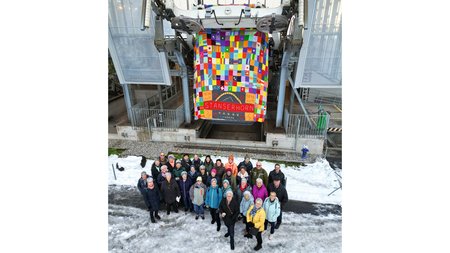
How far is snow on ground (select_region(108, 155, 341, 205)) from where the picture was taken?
21.9 feet

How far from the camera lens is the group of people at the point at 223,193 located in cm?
461

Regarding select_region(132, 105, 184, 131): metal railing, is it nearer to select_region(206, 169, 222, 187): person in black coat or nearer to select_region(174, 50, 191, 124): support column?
select_region(174, 50, 191, 124): support column

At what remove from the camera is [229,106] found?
9.52 metres

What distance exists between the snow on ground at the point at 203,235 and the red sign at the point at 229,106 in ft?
16.1

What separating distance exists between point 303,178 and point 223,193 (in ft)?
13.0

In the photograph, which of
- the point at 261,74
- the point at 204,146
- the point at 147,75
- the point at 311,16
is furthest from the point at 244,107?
the point at 147,75

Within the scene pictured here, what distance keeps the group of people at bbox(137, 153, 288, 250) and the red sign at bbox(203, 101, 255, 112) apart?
12.7 ft

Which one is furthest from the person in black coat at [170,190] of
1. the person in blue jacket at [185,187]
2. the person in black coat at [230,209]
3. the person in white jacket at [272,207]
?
the person in white jacket at [272,207]

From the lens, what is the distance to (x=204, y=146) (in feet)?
33.7

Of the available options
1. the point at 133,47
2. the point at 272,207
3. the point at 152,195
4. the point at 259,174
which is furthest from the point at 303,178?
the point at 133,47

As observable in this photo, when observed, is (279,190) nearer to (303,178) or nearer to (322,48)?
→ (303,178)

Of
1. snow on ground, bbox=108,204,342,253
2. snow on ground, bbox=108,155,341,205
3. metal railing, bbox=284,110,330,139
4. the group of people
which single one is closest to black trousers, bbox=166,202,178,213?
the group of people

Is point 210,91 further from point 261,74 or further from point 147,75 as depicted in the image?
point 147,75

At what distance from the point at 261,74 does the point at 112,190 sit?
734cm
